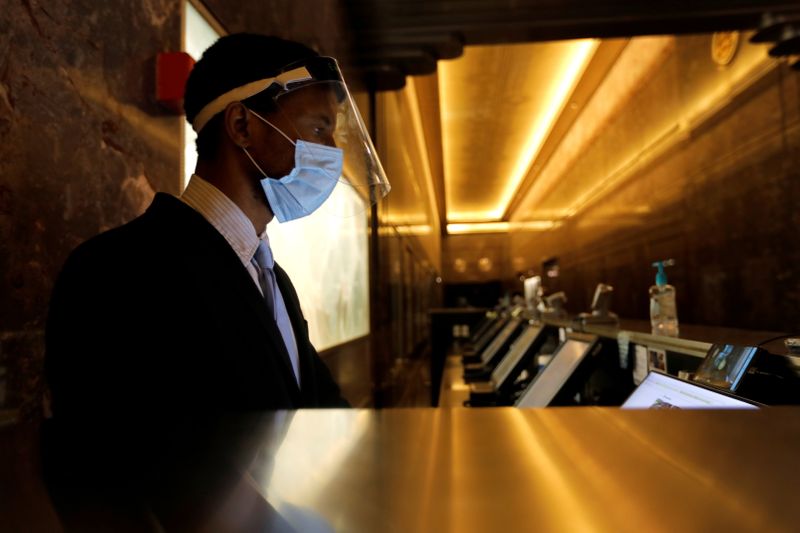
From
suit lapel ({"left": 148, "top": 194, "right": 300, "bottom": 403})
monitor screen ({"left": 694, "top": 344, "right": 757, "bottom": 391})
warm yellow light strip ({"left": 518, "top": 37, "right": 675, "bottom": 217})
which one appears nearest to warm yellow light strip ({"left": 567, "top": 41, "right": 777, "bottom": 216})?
warm yellow light strip ({"left": 518, "top": 37, "right": 675, "bottom": 217})

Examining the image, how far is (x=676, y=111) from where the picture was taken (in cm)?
445

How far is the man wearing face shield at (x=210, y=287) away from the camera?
24.8 inches

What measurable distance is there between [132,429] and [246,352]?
59 centimetres

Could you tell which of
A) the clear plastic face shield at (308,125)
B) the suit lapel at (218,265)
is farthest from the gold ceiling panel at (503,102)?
the suit lapel at (218,265)

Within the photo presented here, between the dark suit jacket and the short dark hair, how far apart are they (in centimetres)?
27

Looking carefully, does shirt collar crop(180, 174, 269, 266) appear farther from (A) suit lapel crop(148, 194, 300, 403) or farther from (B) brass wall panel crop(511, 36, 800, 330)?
(B) brass wall panel crop(511, 36, 800, 330)

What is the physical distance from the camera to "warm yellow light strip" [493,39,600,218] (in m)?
6.08

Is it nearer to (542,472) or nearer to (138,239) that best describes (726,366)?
(542,472)

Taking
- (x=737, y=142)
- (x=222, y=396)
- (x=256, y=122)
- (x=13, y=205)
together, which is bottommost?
(x=222, y=396)

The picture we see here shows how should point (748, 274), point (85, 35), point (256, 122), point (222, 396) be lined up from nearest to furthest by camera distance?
point (222, 396)
point (85, 35)
point (256, 122)
point (748, 274)

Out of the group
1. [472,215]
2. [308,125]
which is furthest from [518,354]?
[472,215]

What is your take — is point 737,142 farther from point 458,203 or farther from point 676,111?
point 458,203

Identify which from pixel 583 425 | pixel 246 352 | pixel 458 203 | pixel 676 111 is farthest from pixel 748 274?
pixel 458 203

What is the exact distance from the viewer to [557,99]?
7523 mm
